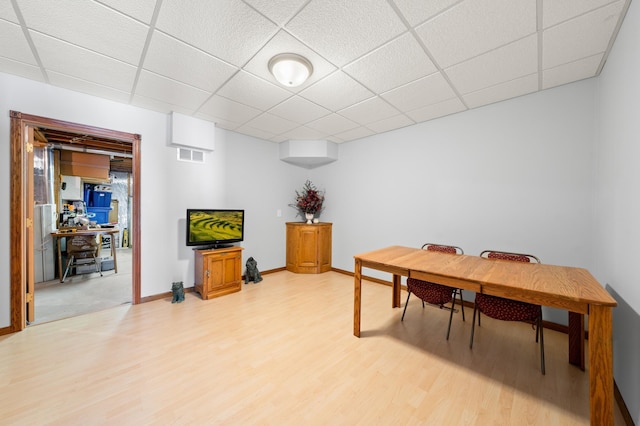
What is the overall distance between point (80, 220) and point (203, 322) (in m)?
4.66

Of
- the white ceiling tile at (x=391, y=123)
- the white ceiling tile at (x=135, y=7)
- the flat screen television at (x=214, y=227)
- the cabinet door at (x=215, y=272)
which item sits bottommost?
the cabinet door at (x=215, y=272)

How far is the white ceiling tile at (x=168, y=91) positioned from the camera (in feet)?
8.09

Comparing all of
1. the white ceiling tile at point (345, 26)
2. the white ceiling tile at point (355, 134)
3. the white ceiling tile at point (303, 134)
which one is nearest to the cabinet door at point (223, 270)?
the white ceiling tile at point (303, 134)

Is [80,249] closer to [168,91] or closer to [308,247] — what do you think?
Result: [168,91]

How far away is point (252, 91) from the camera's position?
2.70 m

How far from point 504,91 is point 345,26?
2.14 metres

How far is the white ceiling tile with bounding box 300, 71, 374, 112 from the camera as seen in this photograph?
2.46 meters

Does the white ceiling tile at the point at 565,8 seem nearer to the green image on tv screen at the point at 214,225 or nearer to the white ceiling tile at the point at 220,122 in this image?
the white ceiling tile at the point at 220,122

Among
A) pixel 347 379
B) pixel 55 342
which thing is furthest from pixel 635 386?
pixel 55 342

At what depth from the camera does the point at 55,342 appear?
225 centimetres

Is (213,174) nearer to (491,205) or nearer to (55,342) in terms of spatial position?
(55,342)

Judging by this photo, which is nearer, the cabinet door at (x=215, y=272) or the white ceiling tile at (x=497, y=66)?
the white ceiling tile at (x=497, y=66)

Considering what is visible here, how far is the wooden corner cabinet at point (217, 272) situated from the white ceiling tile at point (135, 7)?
8.76ft

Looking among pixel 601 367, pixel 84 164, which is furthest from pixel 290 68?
pixel 84 164
